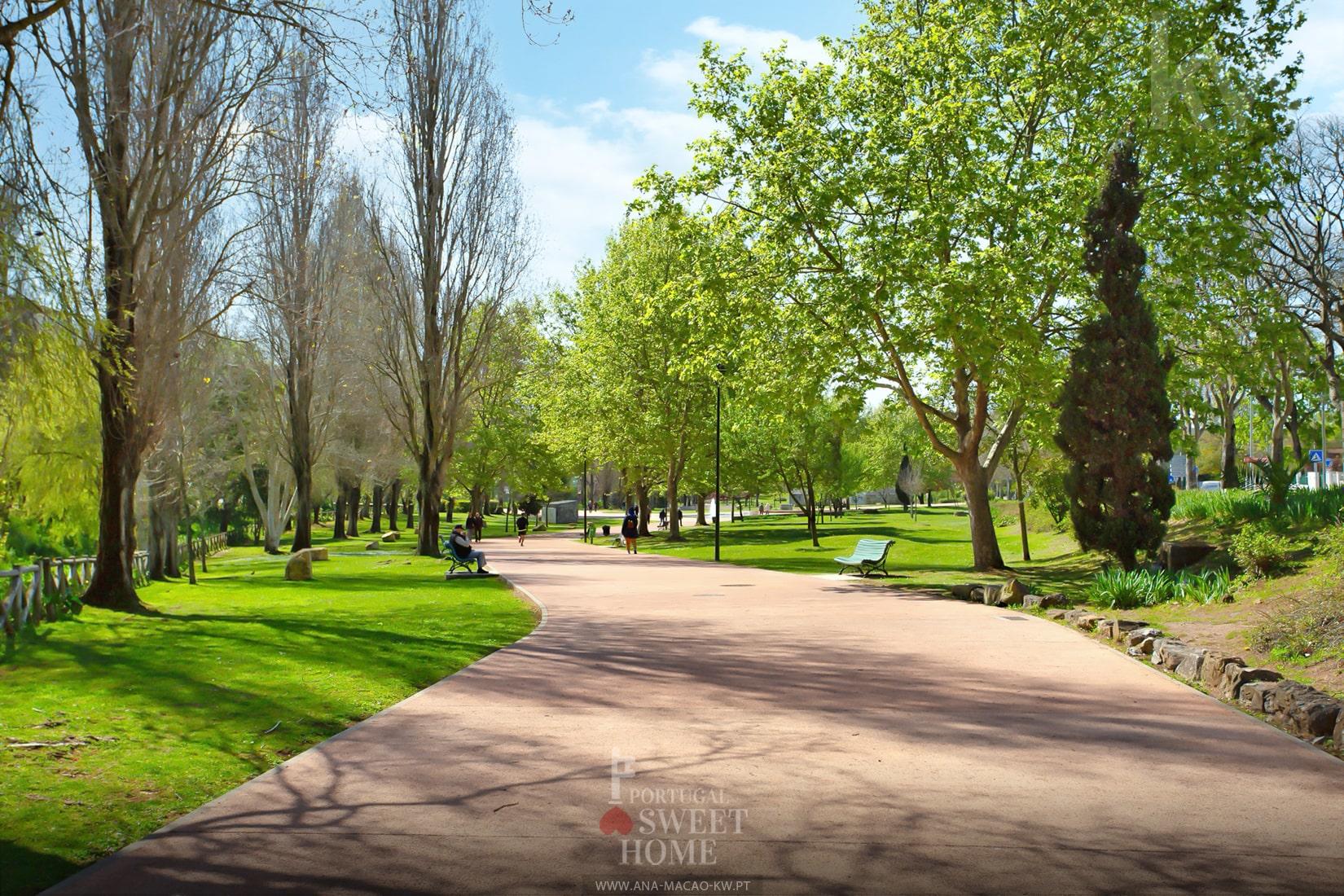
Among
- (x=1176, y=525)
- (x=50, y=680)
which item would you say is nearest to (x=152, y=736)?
(x=50, y=680)

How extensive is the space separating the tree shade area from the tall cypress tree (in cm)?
7

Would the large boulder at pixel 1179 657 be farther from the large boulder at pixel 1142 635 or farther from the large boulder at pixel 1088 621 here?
the large boulder at pixel 1088 621

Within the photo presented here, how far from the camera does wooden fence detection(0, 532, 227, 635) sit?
42.5 ft

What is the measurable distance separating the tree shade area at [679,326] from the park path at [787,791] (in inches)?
27.7

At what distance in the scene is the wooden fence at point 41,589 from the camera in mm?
12953

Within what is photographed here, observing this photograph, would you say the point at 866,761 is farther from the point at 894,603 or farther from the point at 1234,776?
the point at 894,603

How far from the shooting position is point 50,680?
9.52 meters

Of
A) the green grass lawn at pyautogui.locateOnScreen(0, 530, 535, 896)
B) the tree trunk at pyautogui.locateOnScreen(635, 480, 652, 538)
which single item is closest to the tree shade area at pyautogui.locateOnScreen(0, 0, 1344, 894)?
the green grass lawn at pyautogui.locateOnScreen(0, 530, 535, 896)

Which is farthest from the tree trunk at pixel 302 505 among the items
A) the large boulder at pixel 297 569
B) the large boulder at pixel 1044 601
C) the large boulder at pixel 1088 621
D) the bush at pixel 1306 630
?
the bush at pixel 1306 630

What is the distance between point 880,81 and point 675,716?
58.3ft

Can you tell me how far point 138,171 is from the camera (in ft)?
50.9

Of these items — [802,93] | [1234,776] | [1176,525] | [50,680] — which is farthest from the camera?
[1176,525]

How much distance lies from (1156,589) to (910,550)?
19626 mm

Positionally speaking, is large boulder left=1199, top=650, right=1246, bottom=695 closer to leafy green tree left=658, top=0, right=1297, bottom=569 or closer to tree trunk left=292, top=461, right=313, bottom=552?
leafy green tree left=658, top=0, right=1297, bottom=569
